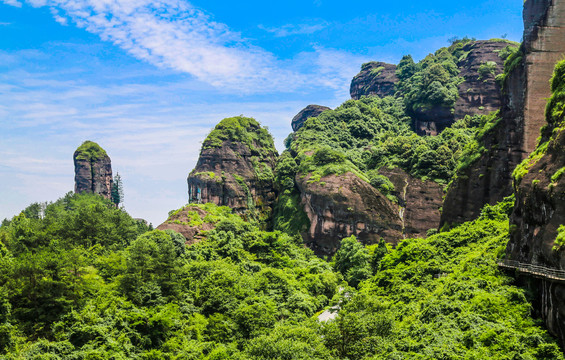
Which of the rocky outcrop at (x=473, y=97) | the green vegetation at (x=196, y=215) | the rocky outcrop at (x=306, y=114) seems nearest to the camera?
the green vegetation at (x=196, y=215)

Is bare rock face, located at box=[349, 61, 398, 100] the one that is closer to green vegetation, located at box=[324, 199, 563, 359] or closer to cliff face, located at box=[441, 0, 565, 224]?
cliff face, located at box=[441, 0, 565, 224]

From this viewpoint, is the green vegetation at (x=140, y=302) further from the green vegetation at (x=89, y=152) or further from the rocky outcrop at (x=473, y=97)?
the rocky outcrop at (x=473, y=97)

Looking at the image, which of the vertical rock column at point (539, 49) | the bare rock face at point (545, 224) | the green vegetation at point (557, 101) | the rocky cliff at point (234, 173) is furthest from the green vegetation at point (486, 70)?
the bare rock face at point (545, 224)

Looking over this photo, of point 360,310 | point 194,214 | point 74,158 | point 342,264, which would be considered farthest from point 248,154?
point 360,310

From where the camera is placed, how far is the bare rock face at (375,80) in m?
115

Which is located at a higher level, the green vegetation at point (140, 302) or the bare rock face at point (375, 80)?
the bare rock face at point (375, 80)

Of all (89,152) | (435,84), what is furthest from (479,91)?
(89,152)

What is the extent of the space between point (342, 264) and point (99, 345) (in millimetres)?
35829

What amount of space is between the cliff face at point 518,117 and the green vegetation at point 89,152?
81.1 m

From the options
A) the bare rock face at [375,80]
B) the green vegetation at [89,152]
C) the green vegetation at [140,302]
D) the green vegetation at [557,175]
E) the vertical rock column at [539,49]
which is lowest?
the green vegetation at [140,302]

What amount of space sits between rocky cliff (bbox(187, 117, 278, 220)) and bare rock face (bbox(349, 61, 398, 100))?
48640 mm

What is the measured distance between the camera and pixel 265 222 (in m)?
77.8

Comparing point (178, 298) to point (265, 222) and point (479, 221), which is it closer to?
point (479, 221)

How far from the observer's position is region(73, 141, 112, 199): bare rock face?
9531 cm
